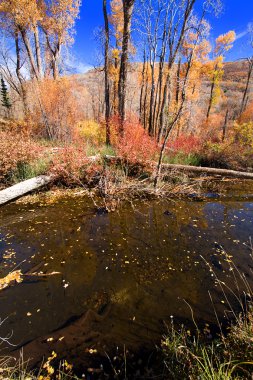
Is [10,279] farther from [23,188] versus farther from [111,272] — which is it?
[23,188]

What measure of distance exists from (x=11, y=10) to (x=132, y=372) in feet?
60.2

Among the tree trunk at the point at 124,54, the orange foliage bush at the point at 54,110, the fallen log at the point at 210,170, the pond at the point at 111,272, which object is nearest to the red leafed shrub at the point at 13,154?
the pond at the point at 111,272

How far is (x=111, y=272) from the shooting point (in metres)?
3.23

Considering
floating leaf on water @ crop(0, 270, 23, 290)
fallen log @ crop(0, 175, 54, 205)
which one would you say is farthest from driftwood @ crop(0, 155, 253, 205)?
floating leaf on water @ crop(0, 270, 23, 290)

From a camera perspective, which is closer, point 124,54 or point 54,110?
point 124,54

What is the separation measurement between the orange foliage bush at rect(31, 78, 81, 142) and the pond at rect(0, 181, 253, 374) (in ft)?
36.5

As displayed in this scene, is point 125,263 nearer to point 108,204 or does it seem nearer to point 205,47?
point 108,204

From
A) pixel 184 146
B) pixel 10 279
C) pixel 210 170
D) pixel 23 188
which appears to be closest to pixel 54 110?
pixel 184 146

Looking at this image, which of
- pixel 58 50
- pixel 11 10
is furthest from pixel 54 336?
pixel 58 50

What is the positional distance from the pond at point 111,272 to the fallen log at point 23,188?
358 mm

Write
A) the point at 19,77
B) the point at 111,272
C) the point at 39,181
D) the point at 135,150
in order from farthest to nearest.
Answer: the point at 19,77 → the point at 135,150 → the point at 39,181 → the point at 111,272

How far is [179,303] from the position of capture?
269 centimetres

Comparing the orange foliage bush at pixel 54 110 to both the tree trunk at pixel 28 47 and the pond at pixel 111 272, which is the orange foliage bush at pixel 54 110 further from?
the pond at pixel 111 272

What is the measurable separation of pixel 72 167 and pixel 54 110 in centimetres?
1017
